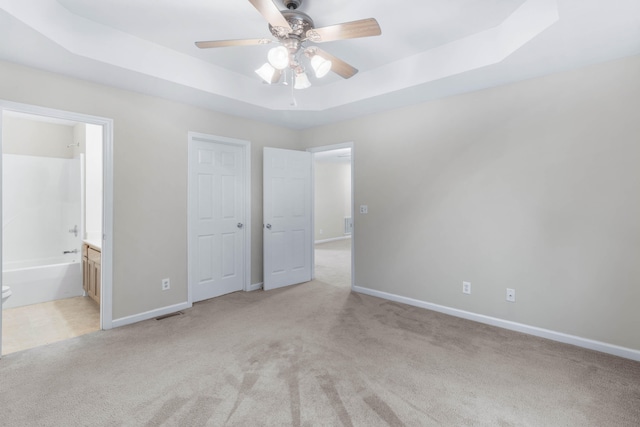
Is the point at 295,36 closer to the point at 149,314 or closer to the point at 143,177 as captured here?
the point at 143,177

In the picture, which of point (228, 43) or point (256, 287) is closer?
point (228, 43)

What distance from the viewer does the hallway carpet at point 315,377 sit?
1747 millimetres

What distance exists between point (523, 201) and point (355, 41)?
6.88 feet

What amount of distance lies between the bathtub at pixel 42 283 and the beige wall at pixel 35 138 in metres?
1.83

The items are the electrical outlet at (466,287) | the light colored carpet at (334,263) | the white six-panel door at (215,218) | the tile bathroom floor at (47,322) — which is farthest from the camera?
the light colored carpet at (334,263)

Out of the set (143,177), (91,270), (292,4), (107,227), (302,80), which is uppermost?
(292,4)

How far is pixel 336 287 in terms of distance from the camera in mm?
4344

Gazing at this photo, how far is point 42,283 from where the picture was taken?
3695 millimetres

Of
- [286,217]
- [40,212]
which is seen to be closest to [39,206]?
[40,212]

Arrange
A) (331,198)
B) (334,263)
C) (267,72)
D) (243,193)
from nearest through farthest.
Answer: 1. (267,72)
2. (243,193)
3. (334,263)
4. (331,198)

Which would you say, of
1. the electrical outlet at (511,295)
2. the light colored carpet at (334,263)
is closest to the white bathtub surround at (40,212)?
the light colored carpet at (334,263)

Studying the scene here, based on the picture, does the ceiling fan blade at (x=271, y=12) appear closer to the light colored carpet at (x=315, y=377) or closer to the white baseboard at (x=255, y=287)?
the light colored carpet at (x=315, y=377)

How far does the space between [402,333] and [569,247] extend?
161cm

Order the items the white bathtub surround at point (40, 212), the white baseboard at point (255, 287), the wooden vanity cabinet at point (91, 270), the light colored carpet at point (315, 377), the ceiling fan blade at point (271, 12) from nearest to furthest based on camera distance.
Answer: the ceiling fan blade at point (271, 12) < the light colored carpet at point (315, 377) < the wooden vanity cabinet at point (91, 270) < the white baseboard at point (255, 287) < the white bathtub surround at point (40, 212)
